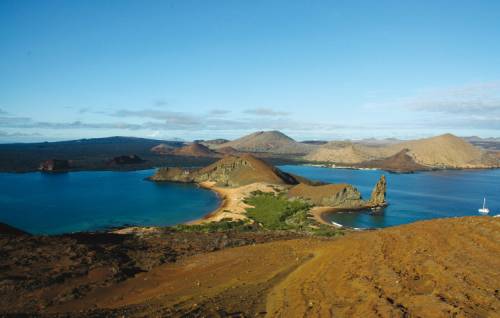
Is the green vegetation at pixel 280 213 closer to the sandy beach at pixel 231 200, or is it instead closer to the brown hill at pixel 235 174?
the sandy beach at pixel 231 200

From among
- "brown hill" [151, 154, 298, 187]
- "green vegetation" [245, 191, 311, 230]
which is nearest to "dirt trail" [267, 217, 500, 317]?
"green vegetation" [245, 191, 311, 230]

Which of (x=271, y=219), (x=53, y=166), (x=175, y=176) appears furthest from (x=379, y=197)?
(x=53, y=166)

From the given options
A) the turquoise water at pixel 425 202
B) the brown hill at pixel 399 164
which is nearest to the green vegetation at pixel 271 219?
the turquoise water at pixel 425 202

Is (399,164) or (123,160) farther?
(399,164)

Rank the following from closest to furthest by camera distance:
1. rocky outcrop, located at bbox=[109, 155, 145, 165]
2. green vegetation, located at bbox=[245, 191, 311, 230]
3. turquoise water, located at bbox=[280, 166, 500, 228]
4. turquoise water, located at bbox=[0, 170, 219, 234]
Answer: green vegetation, located at bbox=[245, 191, 311, 230] < turquoise water, located at bbox=[0, 170, 219, 234] < turquoise water, located at bbox=[280, 166, 500, 228] < rocky outcrop, located at bbox=[109, 155, 145, 165]

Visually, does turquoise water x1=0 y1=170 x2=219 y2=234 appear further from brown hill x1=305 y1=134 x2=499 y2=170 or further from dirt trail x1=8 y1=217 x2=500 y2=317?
brown hill x1=305 y1=134 x2=499 y2=170

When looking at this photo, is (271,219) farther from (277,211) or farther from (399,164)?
(399,164)
